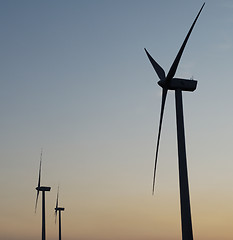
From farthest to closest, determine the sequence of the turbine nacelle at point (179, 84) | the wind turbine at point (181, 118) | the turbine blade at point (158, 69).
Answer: the turbine blade at point (158, 69) → the turbine nacelle at point (179, 84) → the wind turbine at point (181, 118)

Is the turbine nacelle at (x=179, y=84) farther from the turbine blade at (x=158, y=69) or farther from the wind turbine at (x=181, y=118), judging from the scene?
the turbine blade at (x=158, y=69)

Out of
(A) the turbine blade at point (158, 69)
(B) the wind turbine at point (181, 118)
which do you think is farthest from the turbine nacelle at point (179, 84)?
(A) the turbine blade at point (158, 69)

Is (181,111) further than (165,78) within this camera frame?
No

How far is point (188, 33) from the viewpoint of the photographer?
54375 mm

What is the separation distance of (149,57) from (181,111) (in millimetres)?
14124

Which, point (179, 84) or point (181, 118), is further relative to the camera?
point (179, 84)

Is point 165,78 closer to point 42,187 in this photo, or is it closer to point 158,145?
point 158,145

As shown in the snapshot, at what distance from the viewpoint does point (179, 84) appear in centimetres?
5716

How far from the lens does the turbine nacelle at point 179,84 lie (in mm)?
56938

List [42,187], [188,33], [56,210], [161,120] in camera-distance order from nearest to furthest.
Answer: [188,33]
[161,120]
[42,187]
[56,210]

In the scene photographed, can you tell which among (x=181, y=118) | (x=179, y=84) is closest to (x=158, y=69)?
(x=179, y=84)

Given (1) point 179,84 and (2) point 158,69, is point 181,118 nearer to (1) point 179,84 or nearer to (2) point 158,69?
(1) point 179,84

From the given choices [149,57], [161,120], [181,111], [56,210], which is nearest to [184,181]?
[181,111]

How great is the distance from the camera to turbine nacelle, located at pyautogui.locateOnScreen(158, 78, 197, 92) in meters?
56.9
